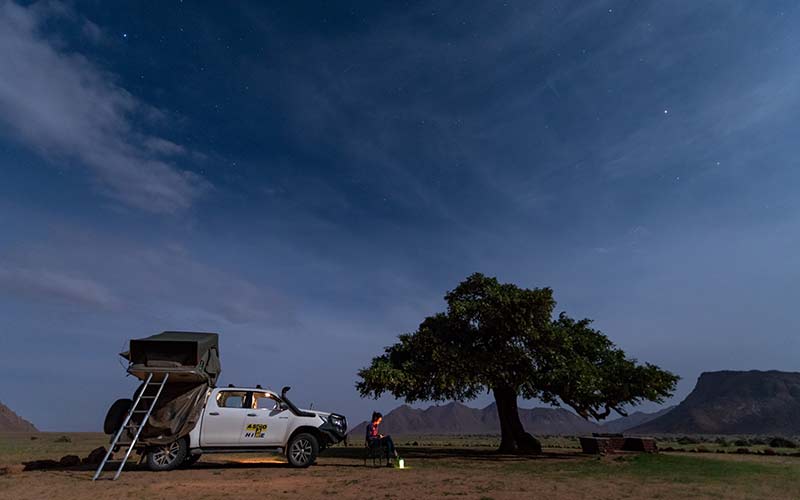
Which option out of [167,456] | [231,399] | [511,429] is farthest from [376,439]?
[511,429]

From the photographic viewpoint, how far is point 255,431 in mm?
14641

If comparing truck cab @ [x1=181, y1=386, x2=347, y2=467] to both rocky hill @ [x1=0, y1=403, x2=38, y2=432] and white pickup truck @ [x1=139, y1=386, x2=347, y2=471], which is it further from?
rocky hill @ [x1=0, y1=403, x2=38, y2=432]

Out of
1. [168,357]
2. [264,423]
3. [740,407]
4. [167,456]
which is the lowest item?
[167,456]

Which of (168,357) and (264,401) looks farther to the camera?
(264,401)

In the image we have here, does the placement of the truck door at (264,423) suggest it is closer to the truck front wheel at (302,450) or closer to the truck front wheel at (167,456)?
the truck front wheel at (302,450)

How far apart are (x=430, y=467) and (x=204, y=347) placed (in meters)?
8.19

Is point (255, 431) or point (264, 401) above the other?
point (264, 401)

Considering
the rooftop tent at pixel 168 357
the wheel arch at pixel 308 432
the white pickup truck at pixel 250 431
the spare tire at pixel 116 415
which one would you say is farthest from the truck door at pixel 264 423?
the spare tire at pixel 116 415

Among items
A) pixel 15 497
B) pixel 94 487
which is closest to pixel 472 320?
pixel 94 487

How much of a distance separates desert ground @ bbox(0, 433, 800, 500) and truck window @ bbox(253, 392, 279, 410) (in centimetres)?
182

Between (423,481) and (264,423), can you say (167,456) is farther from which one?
(423,481)

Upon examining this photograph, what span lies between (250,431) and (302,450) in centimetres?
175

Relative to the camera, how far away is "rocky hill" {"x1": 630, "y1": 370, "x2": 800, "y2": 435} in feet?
373

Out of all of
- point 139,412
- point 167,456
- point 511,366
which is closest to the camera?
point 139,412
